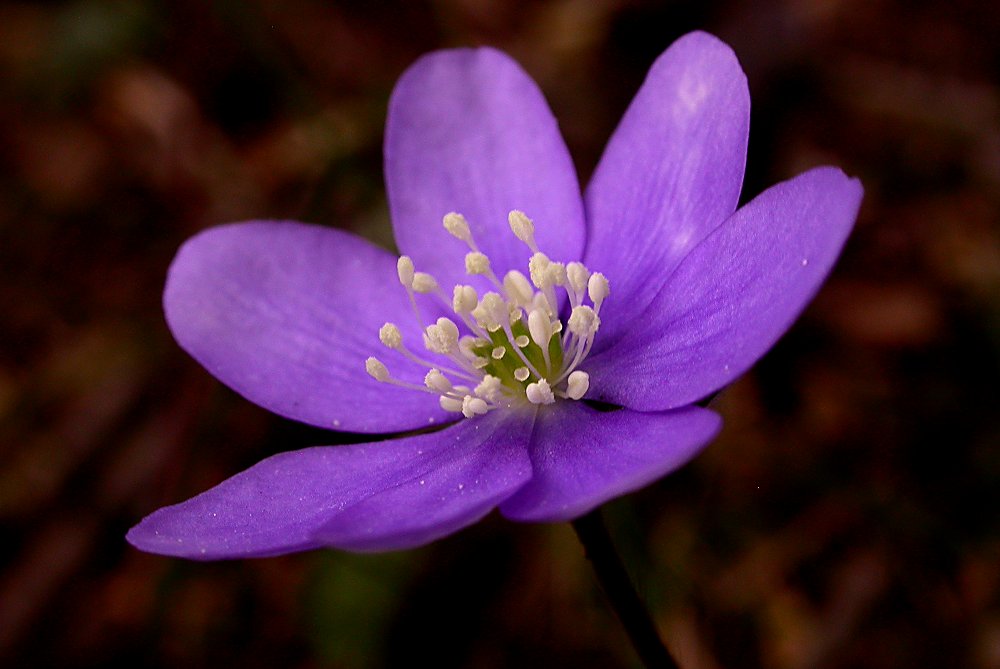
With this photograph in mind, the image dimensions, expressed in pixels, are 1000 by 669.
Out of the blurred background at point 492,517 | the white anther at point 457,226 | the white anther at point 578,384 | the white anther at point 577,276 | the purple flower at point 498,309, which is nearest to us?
the purple flower at point 498,309

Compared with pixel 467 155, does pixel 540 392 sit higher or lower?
lower

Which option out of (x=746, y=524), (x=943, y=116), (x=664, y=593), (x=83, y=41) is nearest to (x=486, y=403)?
(x=664, y=593)

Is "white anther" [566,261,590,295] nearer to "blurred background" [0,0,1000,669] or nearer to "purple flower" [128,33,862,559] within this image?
"purple flower" [128,33,862,559]

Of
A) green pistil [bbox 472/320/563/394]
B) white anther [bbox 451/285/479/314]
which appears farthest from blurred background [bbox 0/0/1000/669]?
white anther [bbox 451/285/479/314]

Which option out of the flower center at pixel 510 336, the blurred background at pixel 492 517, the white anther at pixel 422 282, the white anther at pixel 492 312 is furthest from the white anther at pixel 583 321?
the blurred background at pixel 492 517

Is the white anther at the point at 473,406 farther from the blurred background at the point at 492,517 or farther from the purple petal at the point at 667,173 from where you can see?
the blurred background at the point at 492,517

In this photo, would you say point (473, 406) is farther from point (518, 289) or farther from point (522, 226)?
point (522, 226)

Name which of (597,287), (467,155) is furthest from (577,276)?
(467,155)
